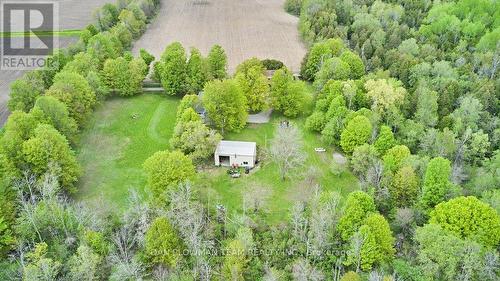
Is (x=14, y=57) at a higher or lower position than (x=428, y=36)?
lower

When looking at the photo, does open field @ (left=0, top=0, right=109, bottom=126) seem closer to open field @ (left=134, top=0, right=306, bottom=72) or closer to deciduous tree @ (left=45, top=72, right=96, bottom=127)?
deciduous tree @ (left=45, top=72, right=96, bottom=127)

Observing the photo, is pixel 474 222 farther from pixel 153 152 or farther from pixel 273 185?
pixel 153 152

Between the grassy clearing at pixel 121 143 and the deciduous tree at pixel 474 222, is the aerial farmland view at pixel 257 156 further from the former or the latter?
the grassy clearing at pixel 121 143

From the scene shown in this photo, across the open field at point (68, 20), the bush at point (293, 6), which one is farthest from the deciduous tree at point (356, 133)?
the bush at point (293, 6)

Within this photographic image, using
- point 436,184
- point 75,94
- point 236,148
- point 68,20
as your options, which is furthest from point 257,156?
point 68,20

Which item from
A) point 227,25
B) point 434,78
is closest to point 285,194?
point 434,78

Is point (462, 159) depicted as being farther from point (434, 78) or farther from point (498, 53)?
point (498, 53)

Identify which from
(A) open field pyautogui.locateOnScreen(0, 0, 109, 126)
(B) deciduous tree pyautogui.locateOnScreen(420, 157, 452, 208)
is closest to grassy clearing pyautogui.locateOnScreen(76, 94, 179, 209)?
(A) open field pyautogui.locateOnScreen(0, 0, 109, 126)
